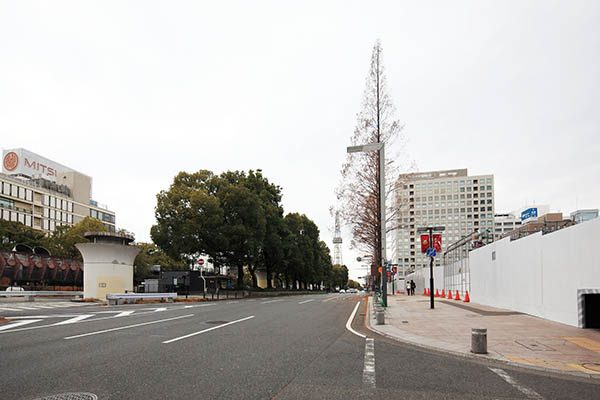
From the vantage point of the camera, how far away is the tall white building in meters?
150

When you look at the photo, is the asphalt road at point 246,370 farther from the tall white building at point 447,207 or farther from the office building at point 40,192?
the tall white building at point 447,207

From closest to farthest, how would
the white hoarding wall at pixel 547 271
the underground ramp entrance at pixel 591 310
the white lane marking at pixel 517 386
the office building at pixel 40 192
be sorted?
the white lane marking at pixel 517 386 → the white hoarding wall at pixel 547 271 → the underground ramp entrance at pixel 591 310 → the office building at pixel 40 192

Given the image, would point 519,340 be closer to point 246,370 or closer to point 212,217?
point 246,370

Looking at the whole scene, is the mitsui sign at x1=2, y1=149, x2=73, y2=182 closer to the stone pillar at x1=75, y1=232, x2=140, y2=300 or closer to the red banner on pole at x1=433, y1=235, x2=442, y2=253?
the stone pillar at x1=75, y1=232, x2=140, y2=300

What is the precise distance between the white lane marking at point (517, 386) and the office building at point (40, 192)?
308 ft

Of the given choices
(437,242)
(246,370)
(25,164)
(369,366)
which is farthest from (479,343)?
(25,164)

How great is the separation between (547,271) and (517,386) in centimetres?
1119

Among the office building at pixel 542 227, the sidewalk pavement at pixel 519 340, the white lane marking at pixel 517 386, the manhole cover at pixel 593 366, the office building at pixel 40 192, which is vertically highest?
the office building at pixel 40 192

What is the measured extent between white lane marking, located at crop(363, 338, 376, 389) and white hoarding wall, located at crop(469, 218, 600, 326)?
23.7 ft

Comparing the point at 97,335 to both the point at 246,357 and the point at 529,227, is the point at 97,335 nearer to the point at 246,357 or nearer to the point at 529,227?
the point at 246,357

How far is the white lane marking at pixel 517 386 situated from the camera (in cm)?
595

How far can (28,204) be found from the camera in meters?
89.6

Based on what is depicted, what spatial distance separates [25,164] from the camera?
92562 mm

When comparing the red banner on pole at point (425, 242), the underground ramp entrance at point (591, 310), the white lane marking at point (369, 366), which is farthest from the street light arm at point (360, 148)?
the white lane marking at point (369, 366)
